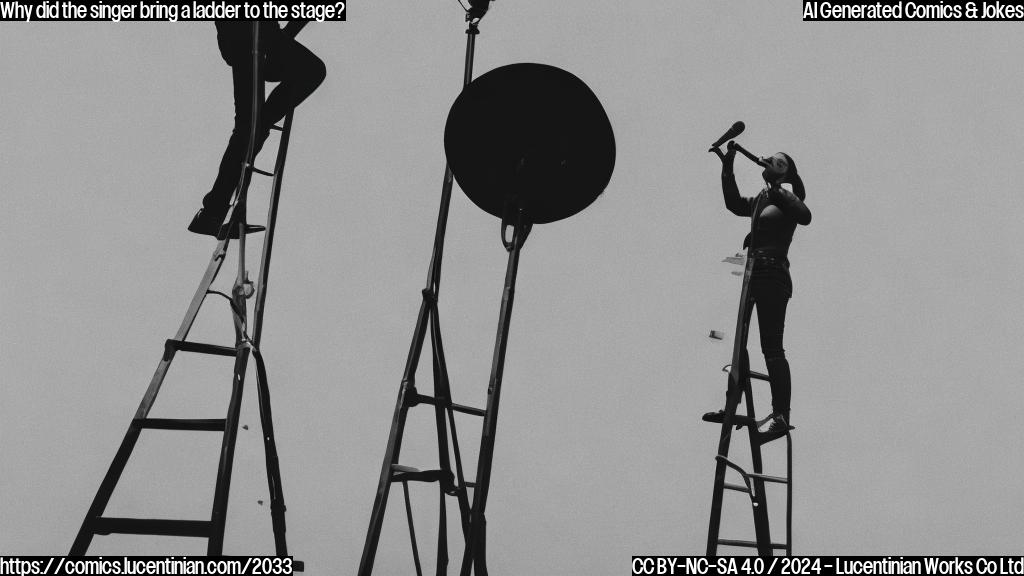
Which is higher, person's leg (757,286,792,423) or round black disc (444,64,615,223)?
round black disc (444,64,615,223)

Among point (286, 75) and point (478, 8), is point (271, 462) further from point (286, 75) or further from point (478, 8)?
point (478, 8)

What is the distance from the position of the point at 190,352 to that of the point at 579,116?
2.17 m

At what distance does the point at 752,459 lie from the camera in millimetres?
5188

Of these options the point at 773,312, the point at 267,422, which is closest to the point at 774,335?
the point at 773,312

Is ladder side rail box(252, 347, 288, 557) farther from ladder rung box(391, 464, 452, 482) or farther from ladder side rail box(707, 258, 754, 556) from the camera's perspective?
ladder side rail box(707, 258, 754, 556)

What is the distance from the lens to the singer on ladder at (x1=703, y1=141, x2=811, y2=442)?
Answer: 5.36m

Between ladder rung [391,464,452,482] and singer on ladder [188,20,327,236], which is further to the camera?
singer on ladder [188,20,327,236]

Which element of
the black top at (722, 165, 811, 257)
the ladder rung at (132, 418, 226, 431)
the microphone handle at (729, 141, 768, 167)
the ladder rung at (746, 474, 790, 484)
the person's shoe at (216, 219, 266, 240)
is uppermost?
the microphone handle at (729, 141, 768, 167)

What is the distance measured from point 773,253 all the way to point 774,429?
108cm

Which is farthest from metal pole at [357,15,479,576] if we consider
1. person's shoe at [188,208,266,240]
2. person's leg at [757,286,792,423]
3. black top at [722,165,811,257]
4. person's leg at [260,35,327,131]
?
person's leg at [757,286,792,423]

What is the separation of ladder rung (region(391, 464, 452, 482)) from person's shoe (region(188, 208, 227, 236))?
1682mm

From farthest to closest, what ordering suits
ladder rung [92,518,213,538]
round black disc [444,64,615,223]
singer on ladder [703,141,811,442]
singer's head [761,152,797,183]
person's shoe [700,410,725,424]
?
1. singer's head [761,152,797,183]
2. singer on ladder [703,141,811,442]
3. person's shoe [700,410,725,424]
4. round black disc [444,64,615,223]
5. ladder rung [92,518,213,538]

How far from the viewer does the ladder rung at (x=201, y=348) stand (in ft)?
13.7

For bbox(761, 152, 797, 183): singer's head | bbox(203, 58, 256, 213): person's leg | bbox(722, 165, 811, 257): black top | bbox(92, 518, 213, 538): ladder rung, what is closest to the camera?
bbox(92, 518, 213, 538): ladder rung
